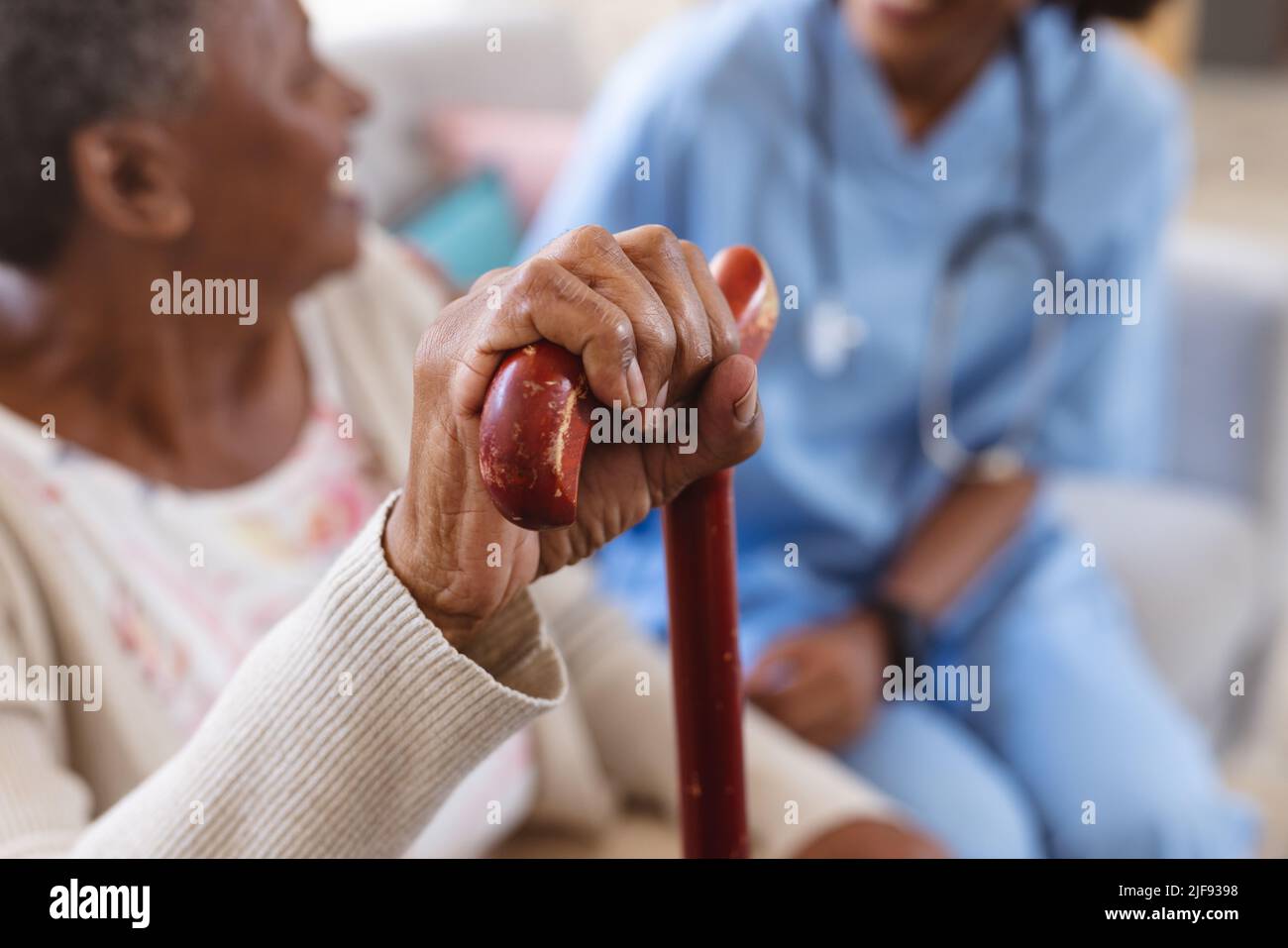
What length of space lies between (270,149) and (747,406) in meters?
0.30

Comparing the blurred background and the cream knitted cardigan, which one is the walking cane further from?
the blurred background

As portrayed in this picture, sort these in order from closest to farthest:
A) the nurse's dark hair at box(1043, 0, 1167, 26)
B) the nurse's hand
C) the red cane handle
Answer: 1. the red cane handle
2. the nurse's hand
3. the nurse's dark hair at box(1043, 0, 1167, 26)

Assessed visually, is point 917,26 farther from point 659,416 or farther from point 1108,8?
point 659,416

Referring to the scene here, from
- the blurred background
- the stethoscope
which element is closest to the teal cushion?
the blurred background

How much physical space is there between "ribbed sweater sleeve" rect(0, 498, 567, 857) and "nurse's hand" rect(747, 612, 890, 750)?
531 millimetres

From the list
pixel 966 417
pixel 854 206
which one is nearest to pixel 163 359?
pixel 854 206

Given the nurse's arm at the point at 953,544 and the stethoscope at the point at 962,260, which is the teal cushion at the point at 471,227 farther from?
the nurse's arm at the point at 953,544

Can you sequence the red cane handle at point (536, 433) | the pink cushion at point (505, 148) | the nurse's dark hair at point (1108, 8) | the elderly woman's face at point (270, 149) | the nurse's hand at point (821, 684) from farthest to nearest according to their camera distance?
the pink cushion at point (505, 148) → the nurse's dark hair at point (1108, 8) → the nurse's hand at point (821, 684) → the elderly woman's face at point (270, 149) → the red cane handle at point (536, 433)

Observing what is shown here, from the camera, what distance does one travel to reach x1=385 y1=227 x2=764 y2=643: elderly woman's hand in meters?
0.28

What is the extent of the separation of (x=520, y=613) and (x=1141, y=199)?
2.91 feet

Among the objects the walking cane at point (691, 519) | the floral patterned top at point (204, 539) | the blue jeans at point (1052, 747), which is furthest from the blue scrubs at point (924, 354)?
the walking cane at point (691, 519)

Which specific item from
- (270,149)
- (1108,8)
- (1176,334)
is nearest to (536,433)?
(270,149)

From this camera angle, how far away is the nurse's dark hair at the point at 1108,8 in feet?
3.29
